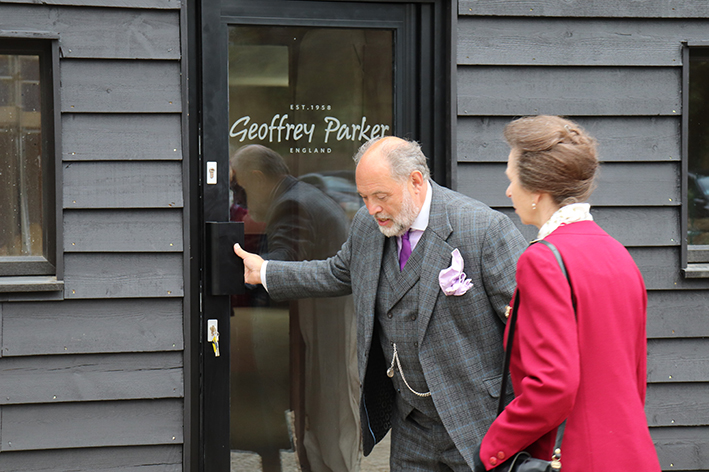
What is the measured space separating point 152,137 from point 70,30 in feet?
1.60

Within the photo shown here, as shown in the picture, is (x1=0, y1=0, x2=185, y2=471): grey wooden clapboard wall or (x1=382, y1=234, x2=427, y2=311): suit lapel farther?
(x1=0, y1=0, x2=185, y2=471): grey wooden clapboard wall

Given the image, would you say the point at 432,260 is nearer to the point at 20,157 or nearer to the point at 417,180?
the point at 417,180

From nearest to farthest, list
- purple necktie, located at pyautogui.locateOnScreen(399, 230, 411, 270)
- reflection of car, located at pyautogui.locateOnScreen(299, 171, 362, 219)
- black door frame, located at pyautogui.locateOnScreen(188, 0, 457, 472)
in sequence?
purple necktie, located at pyautogui.locateOnScreen(399, 230, 411, 270), black door frame, located at pyautogui.locateOnScreen(188, 0, 457, 472), reflection of car, located at pyautogui.locateOnScreen(299, 171, 362, 219)

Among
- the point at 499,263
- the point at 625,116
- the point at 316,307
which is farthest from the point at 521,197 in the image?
the point at 625,116

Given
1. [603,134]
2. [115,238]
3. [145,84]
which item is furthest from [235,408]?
[603,134]

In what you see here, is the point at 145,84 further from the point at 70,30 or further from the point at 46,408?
the point at 46,408

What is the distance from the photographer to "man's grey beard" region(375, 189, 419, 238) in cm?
206

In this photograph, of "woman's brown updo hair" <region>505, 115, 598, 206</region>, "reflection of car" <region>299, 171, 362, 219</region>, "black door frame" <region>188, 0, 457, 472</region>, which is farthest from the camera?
"reflection of car" <region>299, 171, 362, 219</region>

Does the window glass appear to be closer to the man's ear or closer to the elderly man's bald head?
the elderly man's bald head

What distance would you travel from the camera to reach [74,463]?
102 inches

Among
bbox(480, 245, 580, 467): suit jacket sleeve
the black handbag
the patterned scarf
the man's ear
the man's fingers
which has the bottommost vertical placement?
the black handbag

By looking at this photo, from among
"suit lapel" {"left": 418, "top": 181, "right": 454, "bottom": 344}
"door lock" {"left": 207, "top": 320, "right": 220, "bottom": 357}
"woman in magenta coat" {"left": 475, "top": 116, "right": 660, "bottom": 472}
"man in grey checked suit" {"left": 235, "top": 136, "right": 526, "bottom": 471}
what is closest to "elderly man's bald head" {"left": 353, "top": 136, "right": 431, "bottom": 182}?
"man in grey checked suit" {"left": 235, "top": 136, "right": 526, "bottom": 471}

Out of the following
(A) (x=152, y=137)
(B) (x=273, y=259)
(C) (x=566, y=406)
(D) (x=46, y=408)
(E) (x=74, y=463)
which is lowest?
(E) (x=74, y=463)

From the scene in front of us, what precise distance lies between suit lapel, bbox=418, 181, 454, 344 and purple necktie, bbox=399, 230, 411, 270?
0.26ft
